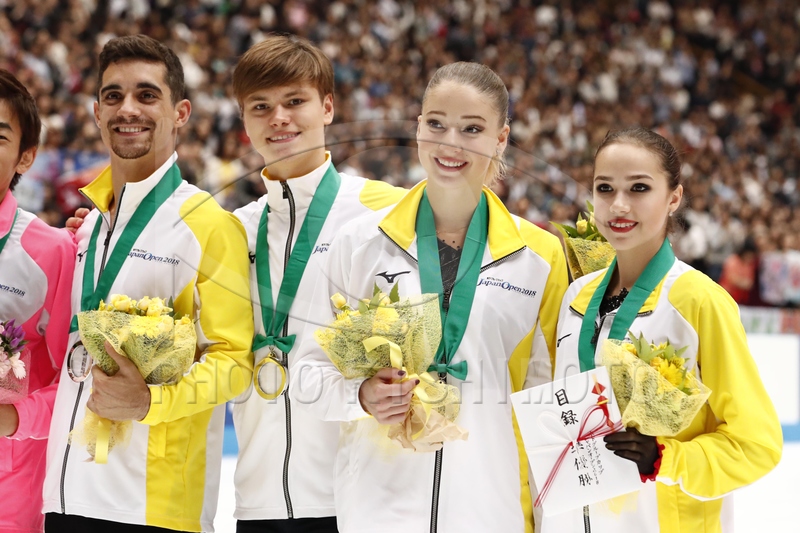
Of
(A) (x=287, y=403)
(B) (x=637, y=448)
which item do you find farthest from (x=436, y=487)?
(A) (x=287, y=403)

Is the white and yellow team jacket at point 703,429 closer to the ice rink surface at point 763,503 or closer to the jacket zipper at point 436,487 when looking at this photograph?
the jacket zipper at point 436,487

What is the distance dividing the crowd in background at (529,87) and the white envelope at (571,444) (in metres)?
0.49

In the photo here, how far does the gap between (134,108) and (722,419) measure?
1800 mm

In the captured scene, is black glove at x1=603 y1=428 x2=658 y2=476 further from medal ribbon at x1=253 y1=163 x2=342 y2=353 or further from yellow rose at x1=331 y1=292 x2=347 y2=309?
medal ribbon at x1=253 y1=163 x2=342 y2=353

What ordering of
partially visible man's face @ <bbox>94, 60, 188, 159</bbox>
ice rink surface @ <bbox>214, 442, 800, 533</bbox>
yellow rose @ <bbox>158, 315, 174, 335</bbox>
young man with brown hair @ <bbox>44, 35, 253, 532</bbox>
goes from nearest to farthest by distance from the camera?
yellow rose @ <bbox>158, 315, 174, 335</bbox> < young man with brown hair @ <bbox>44, 35, 253, 532</bbox> < partially visible man's face @ <bbox>94, 60, 188, 159</bbox> < ice rink surface @ <bbox>214, 442, 800, 533</bbox>

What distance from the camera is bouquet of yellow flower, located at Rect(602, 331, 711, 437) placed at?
2.02 m

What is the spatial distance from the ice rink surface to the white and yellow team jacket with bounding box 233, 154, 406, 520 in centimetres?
167

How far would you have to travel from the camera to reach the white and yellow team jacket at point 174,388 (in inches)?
96.8

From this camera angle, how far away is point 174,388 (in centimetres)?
242

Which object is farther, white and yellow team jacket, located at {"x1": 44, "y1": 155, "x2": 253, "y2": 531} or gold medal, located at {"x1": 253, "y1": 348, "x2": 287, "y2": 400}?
gold medal, located at {"x1": 253, "y1": 348, "x2": 287, "y2": 400}

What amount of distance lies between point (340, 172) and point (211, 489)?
96 cm

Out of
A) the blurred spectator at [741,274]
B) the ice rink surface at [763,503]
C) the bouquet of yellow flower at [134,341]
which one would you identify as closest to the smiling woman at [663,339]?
the bouquet of yellow flower at [134,341]

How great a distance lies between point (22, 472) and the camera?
2.68 meters

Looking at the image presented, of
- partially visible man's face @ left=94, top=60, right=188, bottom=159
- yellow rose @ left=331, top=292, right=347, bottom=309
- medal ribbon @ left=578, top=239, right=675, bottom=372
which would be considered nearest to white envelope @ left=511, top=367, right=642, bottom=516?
medal ribbon @ left=578, top=239, right=675, bottom=372
